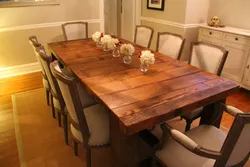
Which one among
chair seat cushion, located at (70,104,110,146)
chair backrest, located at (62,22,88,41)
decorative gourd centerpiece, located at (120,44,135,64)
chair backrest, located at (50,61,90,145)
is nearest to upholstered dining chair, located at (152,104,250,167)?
chair seat cushion, located at (70,104,110,146)

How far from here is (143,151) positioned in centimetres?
172

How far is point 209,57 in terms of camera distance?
230 cm

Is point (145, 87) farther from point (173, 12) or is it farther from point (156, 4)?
point (156, 4)

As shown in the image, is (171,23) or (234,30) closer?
(234,30)

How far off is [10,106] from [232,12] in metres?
3.97

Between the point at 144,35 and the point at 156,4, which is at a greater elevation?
the point at 156,4

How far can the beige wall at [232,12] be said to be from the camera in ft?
11.9

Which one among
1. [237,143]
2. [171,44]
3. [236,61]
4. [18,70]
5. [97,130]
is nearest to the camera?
[237,143]

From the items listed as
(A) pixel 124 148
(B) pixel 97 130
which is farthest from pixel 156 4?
(A) pixel 124 148

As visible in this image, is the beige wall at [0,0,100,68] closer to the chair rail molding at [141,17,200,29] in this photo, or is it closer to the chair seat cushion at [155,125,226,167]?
the chair rail molding at [141,17,200,29]

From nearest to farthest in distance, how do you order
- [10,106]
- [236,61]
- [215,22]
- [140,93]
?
[140,93], [10,106], [236,61], [215,22]

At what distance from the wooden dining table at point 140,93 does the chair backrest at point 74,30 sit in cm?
140

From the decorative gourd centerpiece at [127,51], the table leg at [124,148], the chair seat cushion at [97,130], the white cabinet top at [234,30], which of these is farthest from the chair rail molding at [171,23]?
the table leg at [124,148]

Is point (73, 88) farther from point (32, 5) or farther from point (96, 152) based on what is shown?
point (32, 5)
